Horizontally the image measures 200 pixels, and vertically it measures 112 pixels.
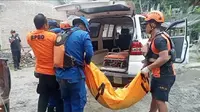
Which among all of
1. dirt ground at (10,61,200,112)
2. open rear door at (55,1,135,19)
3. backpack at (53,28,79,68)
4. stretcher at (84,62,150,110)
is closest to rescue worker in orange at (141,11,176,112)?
stretcher at (84,62,150,110)

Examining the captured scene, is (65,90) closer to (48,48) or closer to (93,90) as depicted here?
(93,90)

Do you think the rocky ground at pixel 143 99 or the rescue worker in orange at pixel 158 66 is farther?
the rocky ground at pixel 143 99

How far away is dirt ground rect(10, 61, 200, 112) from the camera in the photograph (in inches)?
223

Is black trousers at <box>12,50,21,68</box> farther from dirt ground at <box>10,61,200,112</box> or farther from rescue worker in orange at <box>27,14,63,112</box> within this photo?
rescue worker in orange at <box>27,14,63,112</box>

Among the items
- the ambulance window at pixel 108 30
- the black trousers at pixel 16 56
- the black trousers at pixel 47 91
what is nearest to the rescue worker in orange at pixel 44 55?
the black trousers at pixel 47 91

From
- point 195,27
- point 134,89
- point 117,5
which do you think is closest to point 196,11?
point 195,27

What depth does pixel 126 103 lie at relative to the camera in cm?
411

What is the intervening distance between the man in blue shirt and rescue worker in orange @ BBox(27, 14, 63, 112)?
0.29m

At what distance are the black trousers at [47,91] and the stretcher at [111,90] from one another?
0.60 m

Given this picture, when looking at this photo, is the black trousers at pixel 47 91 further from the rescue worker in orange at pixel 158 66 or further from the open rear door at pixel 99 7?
the open rear door at pixel 99 7

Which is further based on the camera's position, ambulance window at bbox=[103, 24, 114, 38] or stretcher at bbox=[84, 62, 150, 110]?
ambulance window at bbox=[103, 24, 114, 38]

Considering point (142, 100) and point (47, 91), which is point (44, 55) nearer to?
point (47, 91)

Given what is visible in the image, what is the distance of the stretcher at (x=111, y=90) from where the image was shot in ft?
13.3

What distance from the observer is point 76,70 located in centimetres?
399
